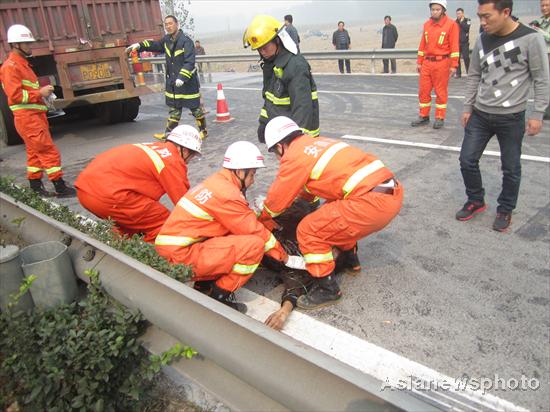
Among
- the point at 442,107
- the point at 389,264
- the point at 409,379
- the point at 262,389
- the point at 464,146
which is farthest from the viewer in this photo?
the point at 442,107

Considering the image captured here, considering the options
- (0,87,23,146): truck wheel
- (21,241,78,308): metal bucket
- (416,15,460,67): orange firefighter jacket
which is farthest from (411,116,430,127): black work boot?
(0,87,23,146): truck wheel

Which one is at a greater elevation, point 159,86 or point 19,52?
point 19,52

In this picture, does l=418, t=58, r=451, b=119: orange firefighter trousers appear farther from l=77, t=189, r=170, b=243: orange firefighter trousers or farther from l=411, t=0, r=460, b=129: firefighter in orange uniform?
l=77, t=189, r=170, b=243: orange firefighter trousers

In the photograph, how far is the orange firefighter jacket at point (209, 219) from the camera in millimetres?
2980

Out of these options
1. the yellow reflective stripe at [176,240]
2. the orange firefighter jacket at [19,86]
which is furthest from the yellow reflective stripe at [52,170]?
the yellow reflective stripe at [176,240]

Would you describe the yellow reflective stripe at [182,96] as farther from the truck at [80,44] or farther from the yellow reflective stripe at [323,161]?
the yellow reflective stripe at [323,161]

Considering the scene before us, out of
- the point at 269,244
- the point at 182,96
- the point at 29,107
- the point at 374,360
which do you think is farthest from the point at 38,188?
the point at 374,360

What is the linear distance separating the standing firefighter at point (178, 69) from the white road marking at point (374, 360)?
4.85 metres

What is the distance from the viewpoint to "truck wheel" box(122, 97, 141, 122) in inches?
356

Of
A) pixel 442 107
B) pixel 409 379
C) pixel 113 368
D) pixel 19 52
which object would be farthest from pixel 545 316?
pixel 19 52

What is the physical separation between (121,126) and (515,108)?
733cm

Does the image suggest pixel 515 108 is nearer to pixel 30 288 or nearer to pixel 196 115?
pixel 30 288

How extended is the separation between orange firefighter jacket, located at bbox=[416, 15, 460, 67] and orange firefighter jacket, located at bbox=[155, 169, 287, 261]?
519cm

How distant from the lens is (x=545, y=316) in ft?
9.25
